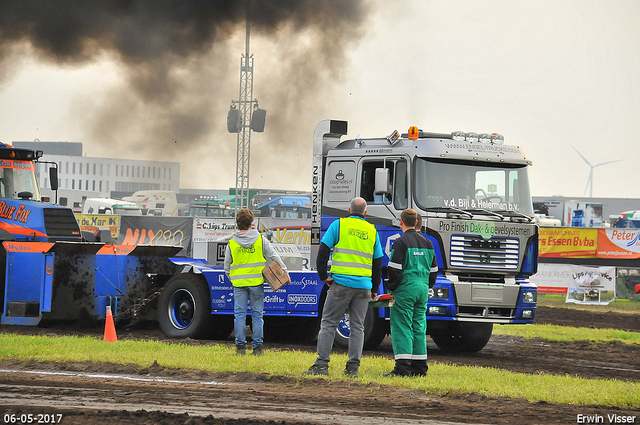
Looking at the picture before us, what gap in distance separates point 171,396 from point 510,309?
6105 mm

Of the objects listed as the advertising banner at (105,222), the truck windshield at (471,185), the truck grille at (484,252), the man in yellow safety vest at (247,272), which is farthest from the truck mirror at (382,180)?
the advertising banner at (105,222)

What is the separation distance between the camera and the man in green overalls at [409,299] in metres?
9.01

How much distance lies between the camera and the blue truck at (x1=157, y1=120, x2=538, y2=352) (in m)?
11.6

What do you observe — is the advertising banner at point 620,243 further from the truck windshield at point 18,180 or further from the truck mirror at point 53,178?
the truck windshield at point 18,180

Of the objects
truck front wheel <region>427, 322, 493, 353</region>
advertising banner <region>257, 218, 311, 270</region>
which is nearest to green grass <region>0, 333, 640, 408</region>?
truck front wheel <region>427, 322, 493, 353</region>

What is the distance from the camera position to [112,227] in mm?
29906

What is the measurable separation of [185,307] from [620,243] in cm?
1722

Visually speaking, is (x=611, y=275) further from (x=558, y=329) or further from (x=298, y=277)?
(x=298, y=277)

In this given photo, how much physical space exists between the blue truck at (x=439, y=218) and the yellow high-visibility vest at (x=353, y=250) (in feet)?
8.47

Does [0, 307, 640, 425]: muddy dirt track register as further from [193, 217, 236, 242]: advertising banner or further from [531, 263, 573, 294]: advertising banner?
[193, 217, 236, 242]: advertising banner

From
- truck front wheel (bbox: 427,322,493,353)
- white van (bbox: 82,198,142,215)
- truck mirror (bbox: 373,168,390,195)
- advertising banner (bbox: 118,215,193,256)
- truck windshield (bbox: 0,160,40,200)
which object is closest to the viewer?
truck mirror (bbox: 373,168,390,195)

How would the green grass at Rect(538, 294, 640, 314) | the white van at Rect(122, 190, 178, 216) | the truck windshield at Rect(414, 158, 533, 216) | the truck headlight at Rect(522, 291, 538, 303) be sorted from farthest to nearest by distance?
the white van at Rect(122, 190, 178, 216) → the green grass at Rect(538, 294, 640, 314) → the truck headlight at Rect(522, 291, 538, 303) → the truck windshield at Rect(414, 158, 533, 216)

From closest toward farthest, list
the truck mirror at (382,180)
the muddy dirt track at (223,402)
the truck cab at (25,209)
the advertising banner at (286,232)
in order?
the muddy dirt track at (223,402) < the truck mirror at (382,180) < the truck cab at (25,209) < the advertising banner at (286,232)

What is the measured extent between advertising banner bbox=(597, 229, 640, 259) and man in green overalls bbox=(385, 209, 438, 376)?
18292mm
